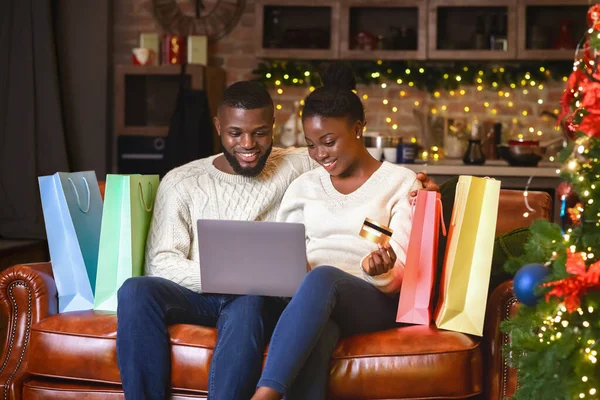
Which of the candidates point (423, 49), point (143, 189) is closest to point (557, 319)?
point (143, 189)

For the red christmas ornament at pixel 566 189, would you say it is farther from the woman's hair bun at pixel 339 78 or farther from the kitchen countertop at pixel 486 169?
the kitchen countertop at pixel 486 169

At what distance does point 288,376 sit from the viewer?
7.32 feet

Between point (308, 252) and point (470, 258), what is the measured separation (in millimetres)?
495

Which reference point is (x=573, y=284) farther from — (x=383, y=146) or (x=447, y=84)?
Answer: (x=447, y=84)

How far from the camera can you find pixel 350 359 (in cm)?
244

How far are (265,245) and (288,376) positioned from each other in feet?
1.26

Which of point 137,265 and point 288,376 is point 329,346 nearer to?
point 288,376

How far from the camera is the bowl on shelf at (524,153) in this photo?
4.77 m

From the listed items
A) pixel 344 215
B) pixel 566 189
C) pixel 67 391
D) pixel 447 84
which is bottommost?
pixel 67 391

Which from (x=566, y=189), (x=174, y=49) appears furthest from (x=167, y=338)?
(x=174, y=49)

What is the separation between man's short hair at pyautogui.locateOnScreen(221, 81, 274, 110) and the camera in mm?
2818

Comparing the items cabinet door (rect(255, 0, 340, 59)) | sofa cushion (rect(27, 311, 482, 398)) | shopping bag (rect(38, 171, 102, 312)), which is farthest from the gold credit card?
cabinet door (rect(255, 0, 340, 59))

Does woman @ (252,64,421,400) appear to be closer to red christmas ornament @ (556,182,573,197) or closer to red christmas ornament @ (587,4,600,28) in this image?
red christmas ornament @ (556,182,573,197)

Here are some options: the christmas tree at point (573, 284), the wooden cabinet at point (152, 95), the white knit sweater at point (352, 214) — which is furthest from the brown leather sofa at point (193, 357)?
the wooden cabinet at point (152, 95)
